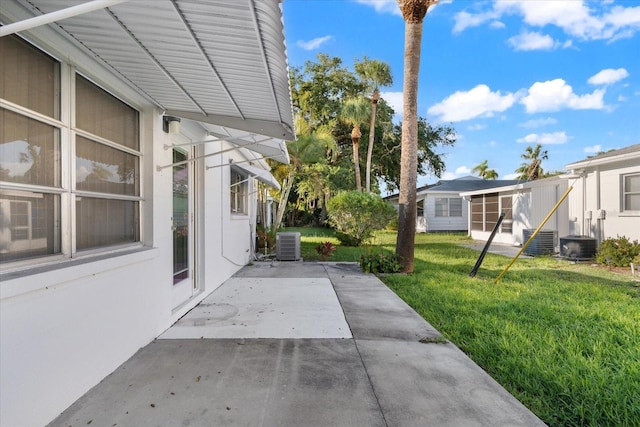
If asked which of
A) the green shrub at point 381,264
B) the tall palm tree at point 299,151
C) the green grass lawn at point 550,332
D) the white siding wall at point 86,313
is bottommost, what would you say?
the green grass lawn at point 550,332

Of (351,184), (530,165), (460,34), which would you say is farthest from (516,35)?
(530,165)

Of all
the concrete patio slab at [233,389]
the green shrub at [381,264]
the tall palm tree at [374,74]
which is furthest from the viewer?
the tall palm tree at [374,74]

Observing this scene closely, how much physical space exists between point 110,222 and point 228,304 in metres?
2.54

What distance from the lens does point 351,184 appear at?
74.0ft

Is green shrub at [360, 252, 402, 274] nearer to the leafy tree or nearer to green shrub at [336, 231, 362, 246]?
green shrub at [336, 231, 362, 246]

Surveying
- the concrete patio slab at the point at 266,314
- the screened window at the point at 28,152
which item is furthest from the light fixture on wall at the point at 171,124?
the concrete patio slab at the point at 266,314

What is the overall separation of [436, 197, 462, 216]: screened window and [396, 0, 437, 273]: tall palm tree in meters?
16.4

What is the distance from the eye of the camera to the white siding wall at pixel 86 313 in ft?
6.53

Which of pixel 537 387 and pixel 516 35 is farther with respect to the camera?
pixel 516 35

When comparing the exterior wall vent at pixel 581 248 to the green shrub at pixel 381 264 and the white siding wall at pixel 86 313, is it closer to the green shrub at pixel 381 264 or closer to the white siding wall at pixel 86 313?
the green shrub at pixel 381 264

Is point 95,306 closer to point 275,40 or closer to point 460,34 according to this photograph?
point 275,40

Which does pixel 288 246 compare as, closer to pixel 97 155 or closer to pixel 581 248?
pixel 97 155

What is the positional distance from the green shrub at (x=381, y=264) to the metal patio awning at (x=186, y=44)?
529 cm

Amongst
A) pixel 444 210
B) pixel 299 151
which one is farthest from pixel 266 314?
pixel 444 210
